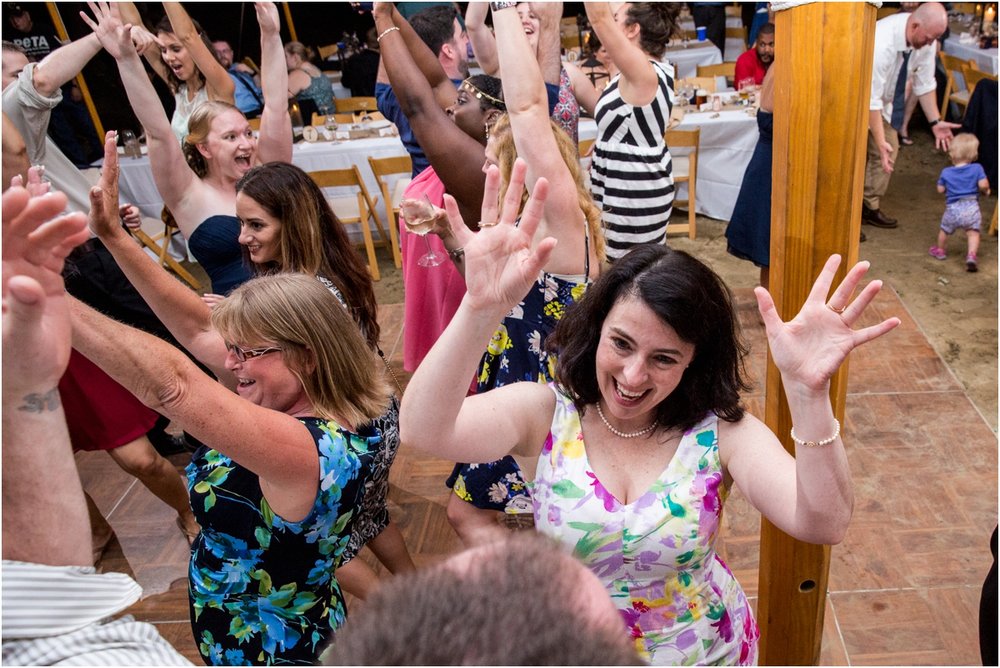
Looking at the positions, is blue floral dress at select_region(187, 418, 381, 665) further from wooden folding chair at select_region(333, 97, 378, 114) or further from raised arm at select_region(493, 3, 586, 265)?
wooden folding chair at select_region(333, 97, 378, 114)

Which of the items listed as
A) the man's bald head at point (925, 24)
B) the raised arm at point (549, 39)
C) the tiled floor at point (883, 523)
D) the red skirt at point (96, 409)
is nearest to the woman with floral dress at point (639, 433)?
the tiled floor at point (883, 523)

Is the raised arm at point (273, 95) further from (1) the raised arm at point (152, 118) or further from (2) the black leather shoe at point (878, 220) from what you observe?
(2) the black leather shoe at point (878, 220)

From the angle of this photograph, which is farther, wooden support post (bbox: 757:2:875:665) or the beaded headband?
the beaded headband

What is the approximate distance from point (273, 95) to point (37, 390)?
2373 millimetres

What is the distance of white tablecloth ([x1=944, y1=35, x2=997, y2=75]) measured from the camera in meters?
6.79

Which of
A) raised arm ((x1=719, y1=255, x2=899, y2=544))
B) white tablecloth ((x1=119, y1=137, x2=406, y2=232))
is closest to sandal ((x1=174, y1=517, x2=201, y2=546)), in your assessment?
raised arm ((x1=719, y1=255, x2=899, y2=544))

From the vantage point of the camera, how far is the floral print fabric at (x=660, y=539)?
146cm

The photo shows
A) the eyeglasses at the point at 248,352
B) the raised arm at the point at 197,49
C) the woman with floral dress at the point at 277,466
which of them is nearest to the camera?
the woman with floral dress at the point at 277,466

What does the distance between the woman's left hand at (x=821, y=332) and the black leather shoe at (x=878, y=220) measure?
495cm

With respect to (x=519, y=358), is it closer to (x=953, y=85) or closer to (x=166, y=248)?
(x=166, y=248)

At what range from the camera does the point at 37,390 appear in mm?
922

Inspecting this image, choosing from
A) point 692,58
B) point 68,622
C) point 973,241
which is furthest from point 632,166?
point 692,58

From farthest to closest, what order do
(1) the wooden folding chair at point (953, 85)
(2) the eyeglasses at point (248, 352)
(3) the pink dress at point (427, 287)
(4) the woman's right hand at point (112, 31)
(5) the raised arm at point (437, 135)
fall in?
(1) the wooden folding chair at point (953, 85), (3) the pink dress at point (427, 287), (4) the woman's right hand at point (112, 31), (5) the raised arm at point (437, 135), (2) the eyeglasses at point (248, 352)

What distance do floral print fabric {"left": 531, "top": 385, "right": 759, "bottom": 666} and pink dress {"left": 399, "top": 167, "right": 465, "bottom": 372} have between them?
128cm
